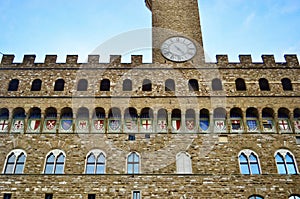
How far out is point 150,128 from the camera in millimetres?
17906

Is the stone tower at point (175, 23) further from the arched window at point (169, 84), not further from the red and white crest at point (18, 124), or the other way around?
the red and white crest at point (18, 124)

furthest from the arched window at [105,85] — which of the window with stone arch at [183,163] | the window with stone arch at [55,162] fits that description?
the window with stone arch at [183,163]

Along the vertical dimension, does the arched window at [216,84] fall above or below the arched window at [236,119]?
above

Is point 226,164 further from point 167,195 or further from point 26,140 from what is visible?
point 26,140

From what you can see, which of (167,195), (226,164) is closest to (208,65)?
(226,164)

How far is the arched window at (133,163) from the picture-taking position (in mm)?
16688

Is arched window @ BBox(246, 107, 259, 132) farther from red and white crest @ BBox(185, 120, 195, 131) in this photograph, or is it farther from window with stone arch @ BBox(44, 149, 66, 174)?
window with stone arch @ BBox(44, 149, 66, 174)

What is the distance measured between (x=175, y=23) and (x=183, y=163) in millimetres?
8700

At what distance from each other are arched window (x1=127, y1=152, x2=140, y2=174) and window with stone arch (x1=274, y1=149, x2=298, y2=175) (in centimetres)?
615

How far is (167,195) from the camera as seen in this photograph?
52.1 ft

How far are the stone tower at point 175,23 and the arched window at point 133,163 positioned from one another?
5437 millimetres

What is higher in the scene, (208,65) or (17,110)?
Result: (208,65)

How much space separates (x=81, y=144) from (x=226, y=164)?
6.54 metres

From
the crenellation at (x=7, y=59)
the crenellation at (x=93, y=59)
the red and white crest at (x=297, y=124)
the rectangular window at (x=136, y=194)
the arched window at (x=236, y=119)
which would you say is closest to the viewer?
the rectangular window at (x=136, y=194)
